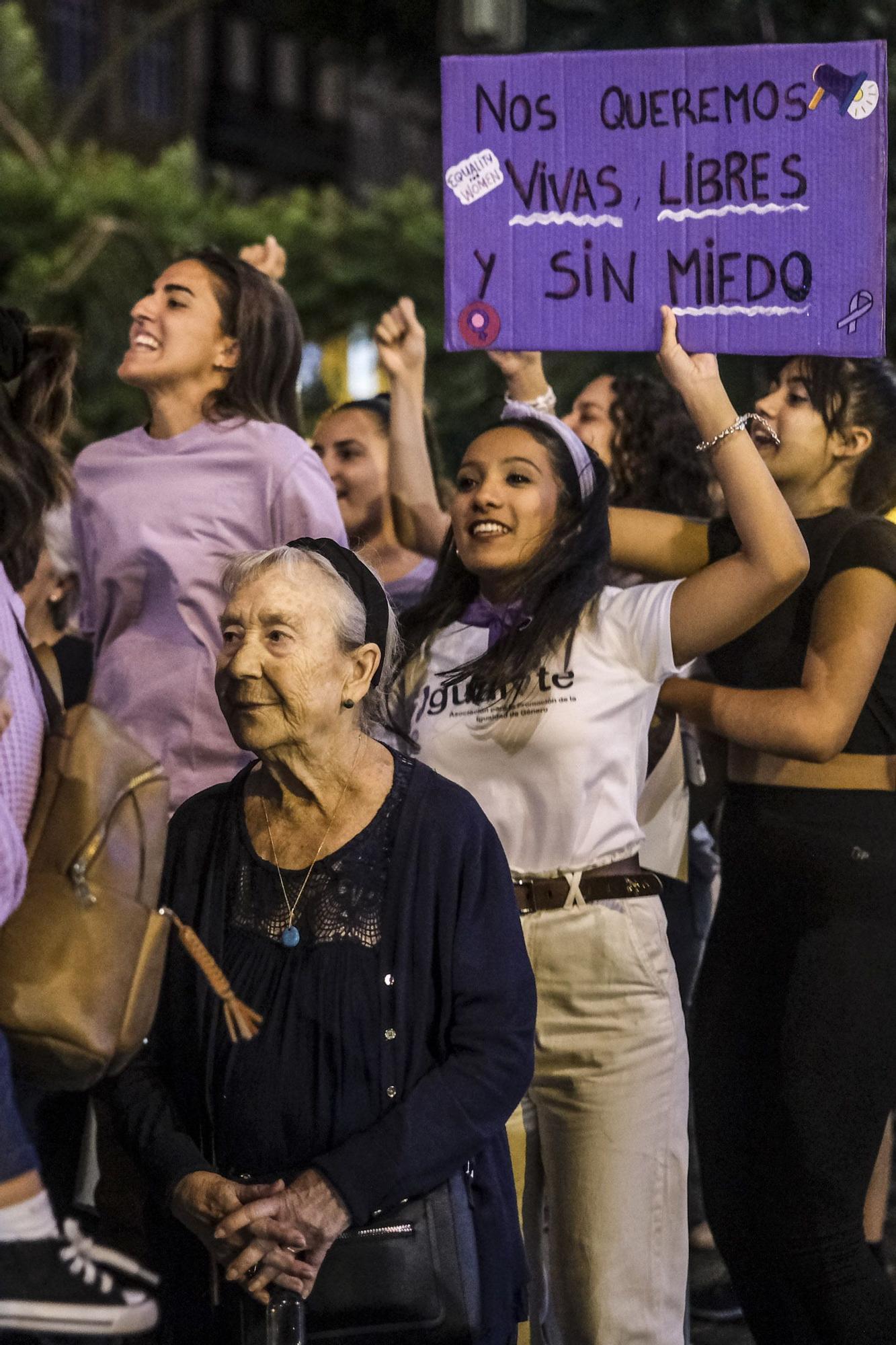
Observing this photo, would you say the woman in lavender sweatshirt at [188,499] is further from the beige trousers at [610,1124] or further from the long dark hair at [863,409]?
the long dark hair at [863,409]

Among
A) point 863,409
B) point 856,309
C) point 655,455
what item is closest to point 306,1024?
point 856,309

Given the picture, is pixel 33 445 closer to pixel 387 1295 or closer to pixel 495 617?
pixel 495 617

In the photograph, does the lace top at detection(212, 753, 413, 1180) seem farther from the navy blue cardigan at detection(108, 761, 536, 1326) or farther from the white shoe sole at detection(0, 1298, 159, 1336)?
the white shoe sole at detection(0, 1298, 159, 1336)

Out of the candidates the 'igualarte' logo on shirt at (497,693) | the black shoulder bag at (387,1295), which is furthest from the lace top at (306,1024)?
the 'igualarte' logo on shirt at (497,693)

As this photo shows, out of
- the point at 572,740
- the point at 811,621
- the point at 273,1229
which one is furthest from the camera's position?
the point at 811,621

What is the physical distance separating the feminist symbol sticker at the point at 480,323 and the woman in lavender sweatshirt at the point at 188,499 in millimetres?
434

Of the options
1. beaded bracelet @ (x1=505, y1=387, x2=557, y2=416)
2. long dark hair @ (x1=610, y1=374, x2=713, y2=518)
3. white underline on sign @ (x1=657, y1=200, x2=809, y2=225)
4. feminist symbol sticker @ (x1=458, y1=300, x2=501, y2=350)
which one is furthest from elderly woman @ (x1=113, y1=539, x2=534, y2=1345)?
long dark hair @ (x1=610, y1=374, x2=713, y2=518)

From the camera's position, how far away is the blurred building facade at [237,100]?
3944 centimetres

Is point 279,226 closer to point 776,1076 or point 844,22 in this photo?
point 844,22

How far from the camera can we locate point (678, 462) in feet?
16.5

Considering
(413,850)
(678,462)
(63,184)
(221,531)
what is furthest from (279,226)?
(413,850)

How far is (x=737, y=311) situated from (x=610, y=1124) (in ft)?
5.20

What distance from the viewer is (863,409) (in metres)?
3.98

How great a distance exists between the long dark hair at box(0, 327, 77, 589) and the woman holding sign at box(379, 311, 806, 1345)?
820 millimetres
